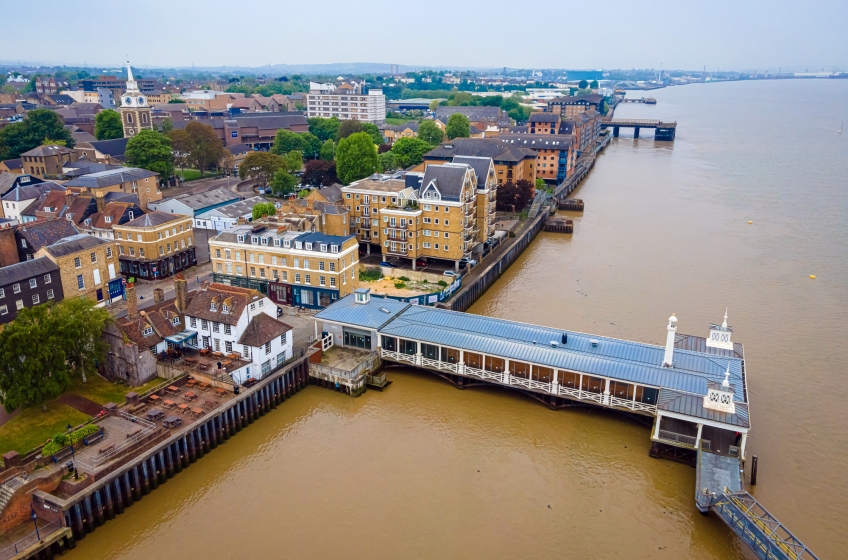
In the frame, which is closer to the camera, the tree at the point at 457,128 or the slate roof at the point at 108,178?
the slate roof at the point at 108,178

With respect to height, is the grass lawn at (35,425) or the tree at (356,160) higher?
the tree at (356,160)

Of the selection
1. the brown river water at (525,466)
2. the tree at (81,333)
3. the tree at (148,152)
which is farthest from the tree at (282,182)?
the tree at (81,333)

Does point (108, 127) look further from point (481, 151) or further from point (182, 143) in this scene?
point (481, 151)

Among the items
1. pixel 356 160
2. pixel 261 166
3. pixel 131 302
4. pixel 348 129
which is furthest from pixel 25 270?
pixel 348 129

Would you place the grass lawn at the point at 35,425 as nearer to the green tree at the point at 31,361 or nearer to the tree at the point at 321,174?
the green tree at the point at 31,361

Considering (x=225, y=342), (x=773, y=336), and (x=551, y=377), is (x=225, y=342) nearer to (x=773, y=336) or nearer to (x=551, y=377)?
(x=551, y=377)

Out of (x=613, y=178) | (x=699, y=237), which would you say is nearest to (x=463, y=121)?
(x=613, y=178)
